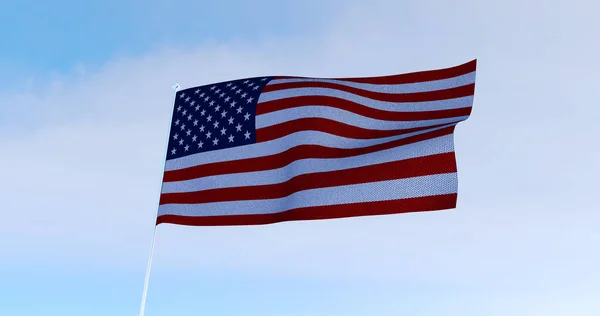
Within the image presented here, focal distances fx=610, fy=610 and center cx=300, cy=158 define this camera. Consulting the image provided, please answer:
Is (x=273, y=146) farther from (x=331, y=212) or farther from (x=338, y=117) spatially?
(x=331, y=212)

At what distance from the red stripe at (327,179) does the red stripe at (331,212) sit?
381 millimetres

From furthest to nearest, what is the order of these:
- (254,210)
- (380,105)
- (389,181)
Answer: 1. (380,105)
2. (254,210)
3. (389,181)

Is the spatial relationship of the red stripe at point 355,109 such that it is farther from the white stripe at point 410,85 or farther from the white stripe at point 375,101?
the white stripe at point 410,85

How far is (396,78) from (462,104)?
1575 mm

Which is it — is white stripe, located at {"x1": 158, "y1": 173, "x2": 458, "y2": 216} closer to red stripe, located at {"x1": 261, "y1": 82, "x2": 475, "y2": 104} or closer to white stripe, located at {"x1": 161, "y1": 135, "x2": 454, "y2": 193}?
white stripe, located at {"x1": 161, "y1": 135, "x2": 454, "y2": 193}

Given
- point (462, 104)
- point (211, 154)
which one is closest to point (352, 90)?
point (462, 104)

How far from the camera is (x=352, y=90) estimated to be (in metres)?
13.0

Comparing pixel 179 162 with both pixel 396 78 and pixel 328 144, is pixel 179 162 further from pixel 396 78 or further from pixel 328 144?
pixel 396 78

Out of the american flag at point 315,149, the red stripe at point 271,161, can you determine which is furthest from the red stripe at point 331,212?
the red stripe at point 271,161

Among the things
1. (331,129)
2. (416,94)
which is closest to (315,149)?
(331,129)

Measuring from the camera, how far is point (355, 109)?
41.6 ft

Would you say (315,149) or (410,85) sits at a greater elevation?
(410,85)

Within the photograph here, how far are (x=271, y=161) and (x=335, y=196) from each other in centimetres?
179

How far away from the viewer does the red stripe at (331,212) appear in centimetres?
1046
